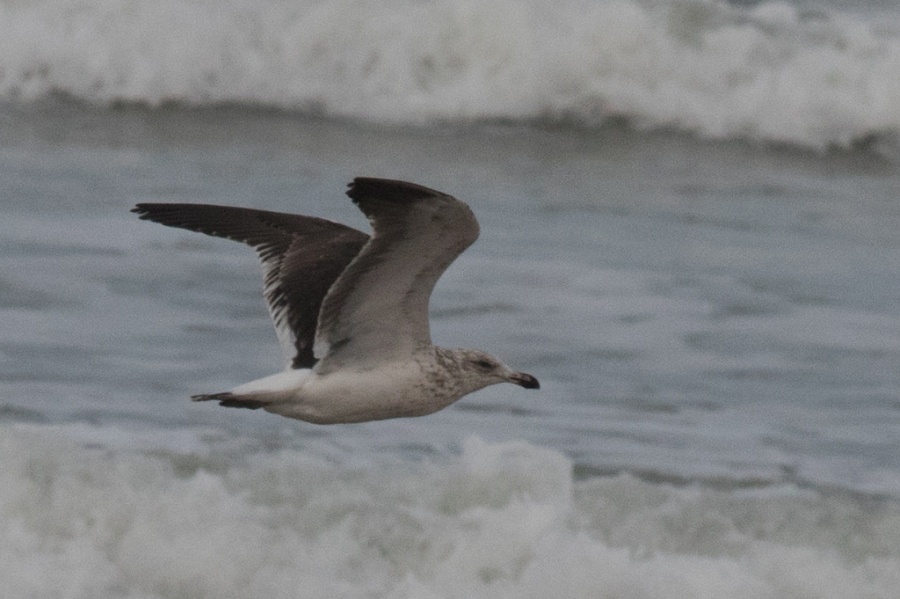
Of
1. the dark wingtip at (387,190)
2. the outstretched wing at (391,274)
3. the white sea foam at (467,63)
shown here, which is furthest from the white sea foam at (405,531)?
the white sea foam at (467,63)

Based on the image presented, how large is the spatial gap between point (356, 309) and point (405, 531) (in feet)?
6.18

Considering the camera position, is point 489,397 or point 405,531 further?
point 489,397

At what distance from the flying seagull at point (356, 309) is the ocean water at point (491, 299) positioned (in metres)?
1.31

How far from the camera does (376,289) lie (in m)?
6.00

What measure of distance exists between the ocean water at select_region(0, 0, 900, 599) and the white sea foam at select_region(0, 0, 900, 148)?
30 millimetres

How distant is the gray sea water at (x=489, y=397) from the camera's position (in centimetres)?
759

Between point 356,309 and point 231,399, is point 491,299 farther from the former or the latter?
point 231,399

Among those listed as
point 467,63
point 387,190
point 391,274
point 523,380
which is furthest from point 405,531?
point 467,63

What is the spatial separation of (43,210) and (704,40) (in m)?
6.96

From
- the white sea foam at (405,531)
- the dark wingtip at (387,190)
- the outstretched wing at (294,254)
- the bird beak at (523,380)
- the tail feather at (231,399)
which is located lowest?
the white sea foam at (405,531)

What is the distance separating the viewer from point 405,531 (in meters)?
7.80

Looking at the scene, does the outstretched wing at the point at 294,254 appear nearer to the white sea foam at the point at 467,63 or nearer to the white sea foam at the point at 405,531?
the white sea foam at the point at 405,531

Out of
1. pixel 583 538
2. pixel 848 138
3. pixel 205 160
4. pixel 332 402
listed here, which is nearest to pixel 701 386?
pixel 583 538

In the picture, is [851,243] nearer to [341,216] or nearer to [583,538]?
[341,216]
